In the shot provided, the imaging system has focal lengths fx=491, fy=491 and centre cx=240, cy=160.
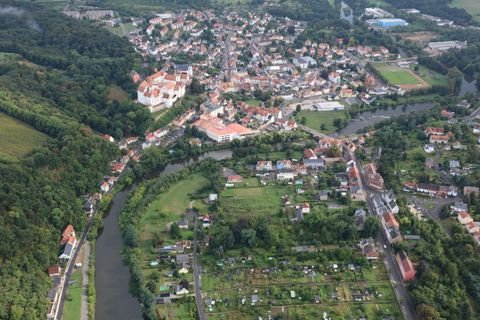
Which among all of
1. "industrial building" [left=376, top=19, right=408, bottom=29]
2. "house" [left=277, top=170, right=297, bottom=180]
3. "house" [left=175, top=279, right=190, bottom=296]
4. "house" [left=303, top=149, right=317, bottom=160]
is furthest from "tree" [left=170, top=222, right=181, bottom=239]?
"industrial building" [left=376, top=19, right=408, bottom=29]

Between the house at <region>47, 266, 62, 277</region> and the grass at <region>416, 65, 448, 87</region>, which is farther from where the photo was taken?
the grass at <region>416, 65, 448, 87</region>

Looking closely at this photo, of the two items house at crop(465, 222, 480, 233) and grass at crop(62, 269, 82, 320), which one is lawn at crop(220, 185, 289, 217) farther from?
house at crop(465, 222, 480, 233)

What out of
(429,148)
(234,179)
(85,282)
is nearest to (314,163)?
(234,179)

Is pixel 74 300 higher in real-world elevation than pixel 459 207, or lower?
lower

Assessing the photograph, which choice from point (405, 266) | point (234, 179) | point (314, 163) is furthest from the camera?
point (314, 163)

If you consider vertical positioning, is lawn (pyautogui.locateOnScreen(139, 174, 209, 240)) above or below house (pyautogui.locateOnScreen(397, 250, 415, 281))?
below

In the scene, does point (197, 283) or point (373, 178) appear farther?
point (373, 178)

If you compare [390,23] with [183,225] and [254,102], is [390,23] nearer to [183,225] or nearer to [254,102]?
[254,102]
